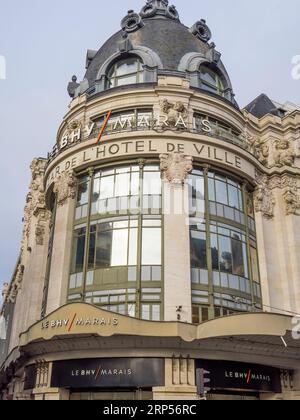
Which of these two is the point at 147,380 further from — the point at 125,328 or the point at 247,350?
the point at 247,350

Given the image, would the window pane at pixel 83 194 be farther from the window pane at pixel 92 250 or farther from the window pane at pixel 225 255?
the window pane at pixel 225 255

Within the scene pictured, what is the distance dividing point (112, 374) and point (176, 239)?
7.61m

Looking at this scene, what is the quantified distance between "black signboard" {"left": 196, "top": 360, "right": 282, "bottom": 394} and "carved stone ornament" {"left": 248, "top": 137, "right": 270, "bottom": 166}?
46.0 feet

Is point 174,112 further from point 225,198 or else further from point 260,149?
point 260,149

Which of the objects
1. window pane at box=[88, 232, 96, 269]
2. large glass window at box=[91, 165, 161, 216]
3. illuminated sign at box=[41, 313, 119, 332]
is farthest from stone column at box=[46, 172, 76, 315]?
illuminated sign at box=[41, 313, 119, 332]

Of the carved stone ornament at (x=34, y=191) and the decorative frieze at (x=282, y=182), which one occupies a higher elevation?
the carved stone ornament at (x=34, y=191)

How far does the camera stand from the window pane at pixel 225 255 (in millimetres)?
24969

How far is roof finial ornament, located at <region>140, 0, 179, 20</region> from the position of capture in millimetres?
37188

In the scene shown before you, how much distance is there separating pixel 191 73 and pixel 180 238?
43.4 ft

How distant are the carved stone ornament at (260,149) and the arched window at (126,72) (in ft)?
29.5

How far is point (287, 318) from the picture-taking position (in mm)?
21297

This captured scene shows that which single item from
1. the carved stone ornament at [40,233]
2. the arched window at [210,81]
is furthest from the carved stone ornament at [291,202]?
the carved stone ornament at [40,233]

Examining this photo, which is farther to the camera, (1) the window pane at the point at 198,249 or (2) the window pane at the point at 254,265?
(2) the window pane at the point at 254,265

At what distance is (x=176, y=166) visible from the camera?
1006 inches
